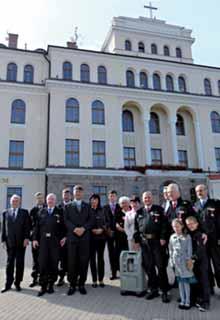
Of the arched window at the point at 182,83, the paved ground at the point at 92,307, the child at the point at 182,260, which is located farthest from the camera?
the arched window at the point at 182,83

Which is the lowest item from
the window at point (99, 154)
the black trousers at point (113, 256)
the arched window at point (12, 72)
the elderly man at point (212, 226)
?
the black trousers at point (113, 256)

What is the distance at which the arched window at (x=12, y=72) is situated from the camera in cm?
2309

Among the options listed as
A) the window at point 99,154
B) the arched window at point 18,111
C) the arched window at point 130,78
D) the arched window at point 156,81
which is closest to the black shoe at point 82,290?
the window at point 99,154

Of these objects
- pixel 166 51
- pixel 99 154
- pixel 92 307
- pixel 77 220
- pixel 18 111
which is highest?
pixel 166 51

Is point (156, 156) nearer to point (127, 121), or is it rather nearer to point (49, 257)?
point (127, 121)

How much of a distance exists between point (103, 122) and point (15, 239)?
58.3ft

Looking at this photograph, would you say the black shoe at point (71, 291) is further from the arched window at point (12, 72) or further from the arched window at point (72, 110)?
the arched window at point (12, 72)

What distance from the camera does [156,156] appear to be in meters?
25.0

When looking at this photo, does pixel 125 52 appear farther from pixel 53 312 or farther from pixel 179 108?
pixel 53 312

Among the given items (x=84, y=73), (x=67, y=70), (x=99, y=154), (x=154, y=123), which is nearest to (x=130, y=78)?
(x=84, y=73)

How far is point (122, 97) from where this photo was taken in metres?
24.0

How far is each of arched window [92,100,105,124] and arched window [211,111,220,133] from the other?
36.2 feet

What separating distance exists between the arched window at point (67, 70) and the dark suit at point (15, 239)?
19.0 meters

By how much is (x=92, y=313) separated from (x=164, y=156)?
21.4m
